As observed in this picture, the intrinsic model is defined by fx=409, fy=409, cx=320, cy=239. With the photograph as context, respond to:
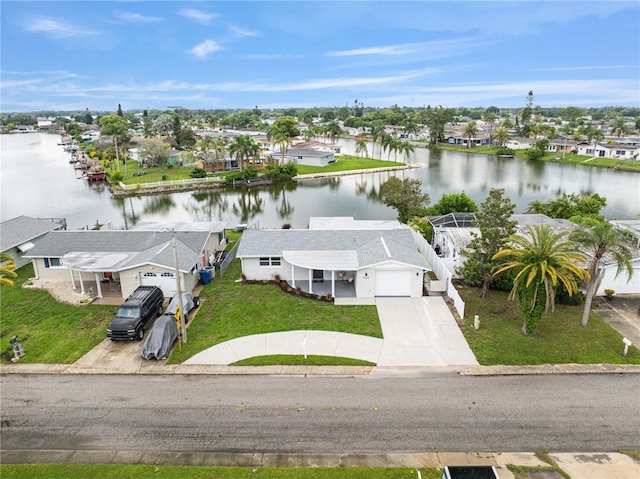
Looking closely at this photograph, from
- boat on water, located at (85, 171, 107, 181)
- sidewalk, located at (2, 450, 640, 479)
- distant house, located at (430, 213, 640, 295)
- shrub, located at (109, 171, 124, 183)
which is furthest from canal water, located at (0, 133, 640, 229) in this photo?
sidewalk, located at (2, 450, 640, 479)

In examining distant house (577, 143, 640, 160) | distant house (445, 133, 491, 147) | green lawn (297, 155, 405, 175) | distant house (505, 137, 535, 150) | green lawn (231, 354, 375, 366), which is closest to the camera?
green lawn (231, 354, 375, 366)

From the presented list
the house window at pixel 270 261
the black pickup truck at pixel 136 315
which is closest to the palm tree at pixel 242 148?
the house window at pixel 270 261

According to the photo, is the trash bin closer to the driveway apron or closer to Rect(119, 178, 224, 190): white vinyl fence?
the driveway apron

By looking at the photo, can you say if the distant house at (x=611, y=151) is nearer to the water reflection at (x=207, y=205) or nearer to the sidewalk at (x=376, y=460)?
the water reflection at (x=207, y=205)

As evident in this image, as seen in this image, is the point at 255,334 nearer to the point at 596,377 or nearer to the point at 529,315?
the point at 529,315

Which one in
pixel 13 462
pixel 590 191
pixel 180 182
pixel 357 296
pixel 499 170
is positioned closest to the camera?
pixel 13 462

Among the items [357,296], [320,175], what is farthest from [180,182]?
[357,296]
